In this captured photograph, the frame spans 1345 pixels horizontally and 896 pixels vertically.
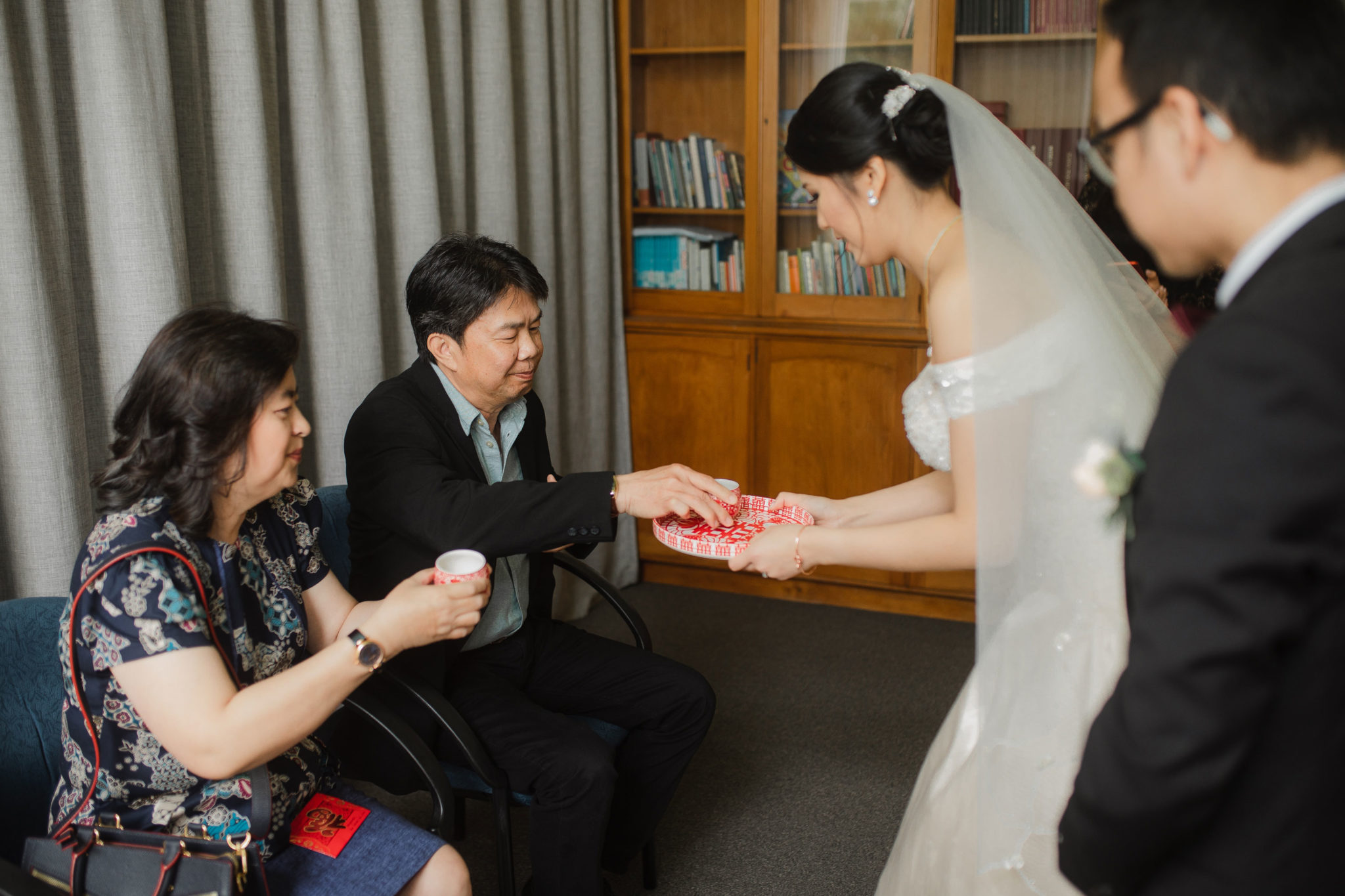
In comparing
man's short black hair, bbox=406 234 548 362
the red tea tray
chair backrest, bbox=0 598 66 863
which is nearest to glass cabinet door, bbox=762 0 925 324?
the red tea tray

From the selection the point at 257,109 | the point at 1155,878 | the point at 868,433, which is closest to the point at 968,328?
the point at 1155,878

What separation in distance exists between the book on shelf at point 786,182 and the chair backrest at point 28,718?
9.08 feet

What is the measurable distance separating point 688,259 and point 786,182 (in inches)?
18.8

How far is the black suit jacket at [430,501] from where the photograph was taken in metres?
1.77

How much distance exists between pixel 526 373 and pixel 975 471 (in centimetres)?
96

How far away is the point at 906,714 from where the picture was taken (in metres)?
2.96

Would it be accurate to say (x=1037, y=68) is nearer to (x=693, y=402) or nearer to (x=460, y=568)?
(x=693, y=402)

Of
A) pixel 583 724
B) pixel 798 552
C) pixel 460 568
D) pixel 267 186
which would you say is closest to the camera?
pixel 460 568

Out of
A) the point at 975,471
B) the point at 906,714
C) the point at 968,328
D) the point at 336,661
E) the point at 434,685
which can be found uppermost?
the point at 968,328

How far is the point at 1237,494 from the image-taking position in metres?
0.72

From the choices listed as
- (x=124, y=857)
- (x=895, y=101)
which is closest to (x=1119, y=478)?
(x=895, y=101)

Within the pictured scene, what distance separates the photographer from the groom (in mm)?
716

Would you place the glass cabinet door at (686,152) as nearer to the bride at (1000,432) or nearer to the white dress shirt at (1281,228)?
the bride at (1000,432)

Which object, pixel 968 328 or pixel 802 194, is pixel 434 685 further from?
pixel 802 194
